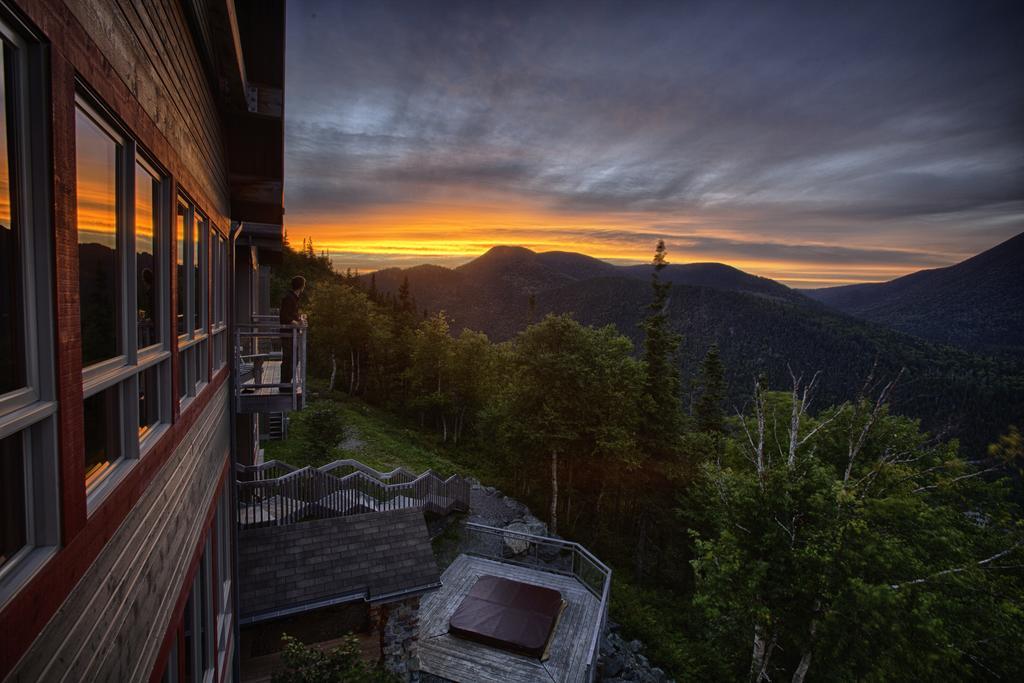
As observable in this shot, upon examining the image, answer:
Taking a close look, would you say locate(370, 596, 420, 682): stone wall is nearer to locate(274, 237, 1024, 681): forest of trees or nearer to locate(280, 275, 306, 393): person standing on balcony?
locate(280, 275, 306, 393): person standing on balcony

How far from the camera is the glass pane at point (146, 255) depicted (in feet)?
8.93

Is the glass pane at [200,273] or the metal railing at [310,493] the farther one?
the metal railing at [310,493]

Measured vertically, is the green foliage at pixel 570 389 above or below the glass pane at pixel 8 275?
below

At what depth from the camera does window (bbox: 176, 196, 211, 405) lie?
404cm

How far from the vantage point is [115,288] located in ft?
7.57

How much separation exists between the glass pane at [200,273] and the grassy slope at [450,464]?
54.1 feet

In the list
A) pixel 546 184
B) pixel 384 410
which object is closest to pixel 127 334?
pixel 546 184

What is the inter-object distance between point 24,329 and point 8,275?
0.62 ft

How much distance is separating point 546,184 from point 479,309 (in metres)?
160

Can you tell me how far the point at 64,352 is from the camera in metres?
1.59

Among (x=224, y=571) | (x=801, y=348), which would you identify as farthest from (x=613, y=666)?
(x=801, y=348)

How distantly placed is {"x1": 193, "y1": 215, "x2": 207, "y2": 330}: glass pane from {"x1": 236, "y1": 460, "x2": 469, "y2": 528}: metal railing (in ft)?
28.4

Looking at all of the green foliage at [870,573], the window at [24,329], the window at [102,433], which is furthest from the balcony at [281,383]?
the green foliage at [870,573]

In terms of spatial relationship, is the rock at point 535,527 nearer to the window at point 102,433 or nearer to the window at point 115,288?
the window at point 115,288
